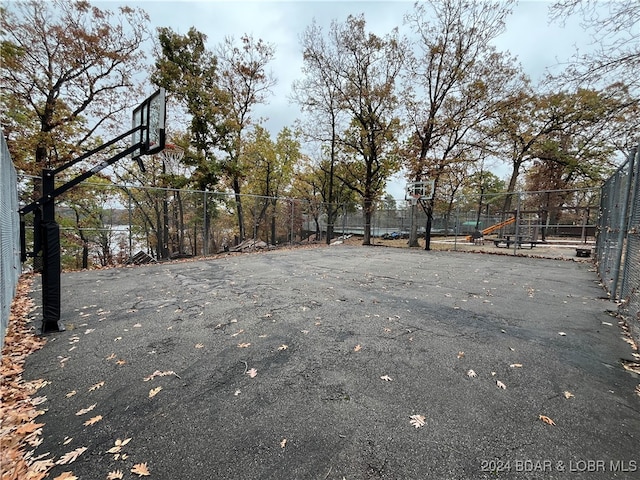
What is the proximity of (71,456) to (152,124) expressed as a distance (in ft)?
12.9

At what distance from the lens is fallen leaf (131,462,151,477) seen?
4.60ft

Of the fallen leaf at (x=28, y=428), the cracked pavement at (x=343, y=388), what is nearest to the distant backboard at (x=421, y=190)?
the cracked pavement at (x=343, y=388)

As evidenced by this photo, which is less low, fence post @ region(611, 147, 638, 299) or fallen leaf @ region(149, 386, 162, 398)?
fence post @ region(611, 147, 638, 299)

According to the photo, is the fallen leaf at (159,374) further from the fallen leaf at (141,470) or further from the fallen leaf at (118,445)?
the fallen leaf at (141,470)

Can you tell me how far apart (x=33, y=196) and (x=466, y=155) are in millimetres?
17554

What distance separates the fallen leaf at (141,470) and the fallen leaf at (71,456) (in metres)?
0.37

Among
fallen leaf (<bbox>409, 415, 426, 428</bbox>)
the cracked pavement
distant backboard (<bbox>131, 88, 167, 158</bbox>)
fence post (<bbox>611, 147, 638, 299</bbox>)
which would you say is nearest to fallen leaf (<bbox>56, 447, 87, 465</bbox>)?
the cracked pavement

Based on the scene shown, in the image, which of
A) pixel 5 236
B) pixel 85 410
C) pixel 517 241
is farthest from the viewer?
pixel 517 241

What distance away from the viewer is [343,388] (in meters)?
2.12

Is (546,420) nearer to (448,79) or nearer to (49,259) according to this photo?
(49,259)

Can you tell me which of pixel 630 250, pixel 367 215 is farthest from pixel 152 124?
pixel 367 215

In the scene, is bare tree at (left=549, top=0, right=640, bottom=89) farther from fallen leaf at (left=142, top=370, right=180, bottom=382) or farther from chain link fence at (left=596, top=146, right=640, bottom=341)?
fallen leaf at (left=142, top=370, right=180, bottom=382)

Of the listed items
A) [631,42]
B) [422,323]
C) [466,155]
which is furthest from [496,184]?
[422,323]

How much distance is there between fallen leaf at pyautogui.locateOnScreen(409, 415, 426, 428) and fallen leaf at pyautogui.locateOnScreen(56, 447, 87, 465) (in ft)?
6.46
